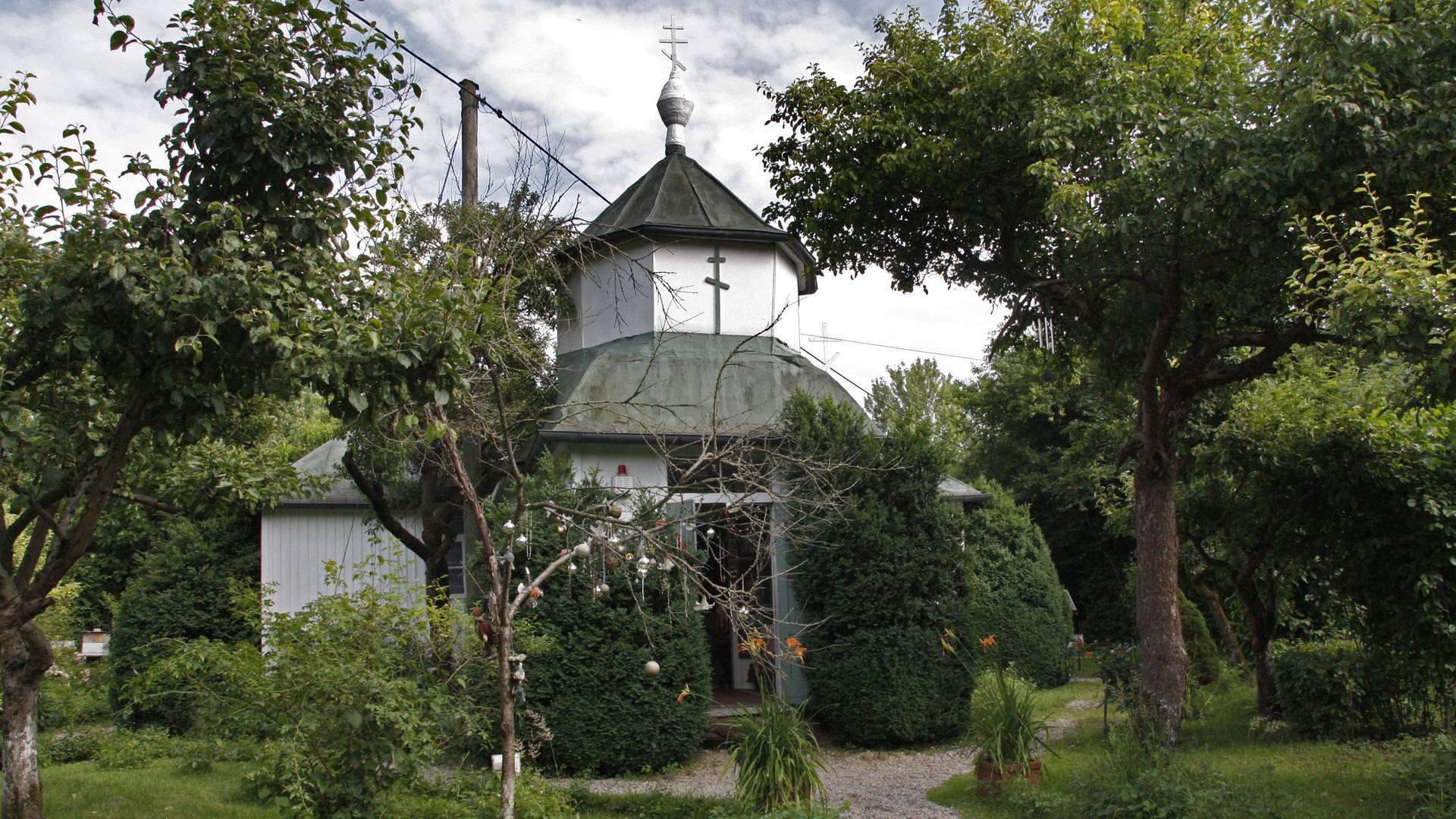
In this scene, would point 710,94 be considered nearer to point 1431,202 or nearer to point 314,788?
point 1431,202

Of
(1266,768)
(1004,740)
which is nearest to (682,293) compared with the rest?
(1004,740)

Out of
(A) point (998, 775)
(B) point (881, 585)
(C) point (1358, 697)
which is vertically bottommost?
(A) point (998, 775)

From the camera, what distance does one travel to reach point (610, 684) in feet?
30.9

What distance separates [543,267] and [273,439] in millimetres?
10390

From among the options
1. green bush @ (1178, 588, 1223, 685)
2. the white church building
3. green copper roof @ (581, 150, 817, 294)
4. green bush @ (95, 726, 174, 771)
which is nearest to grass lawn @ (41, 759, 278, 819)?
green bush @ (95, 726, 174, 771)

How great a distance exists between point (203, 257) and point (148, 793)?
575 centimetres

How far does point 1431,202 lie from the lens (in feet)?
22.9

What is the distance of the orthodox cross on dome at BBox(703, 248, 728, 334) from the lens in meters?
12.6

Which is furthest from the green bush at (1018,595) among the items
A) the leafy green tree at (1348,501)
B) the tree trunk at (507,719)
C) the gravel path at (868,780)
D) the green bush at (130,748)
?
the tree trunk at (507,719)

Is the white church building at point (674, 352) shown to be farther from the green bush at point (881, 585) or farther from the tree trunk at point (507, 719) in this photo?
the tree trunk at point (507, 719)

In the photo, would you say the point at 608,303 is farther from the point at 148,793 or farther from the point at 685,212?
the point at 148,793

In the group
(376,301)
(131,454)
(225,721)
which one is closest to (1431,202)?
(376,301)

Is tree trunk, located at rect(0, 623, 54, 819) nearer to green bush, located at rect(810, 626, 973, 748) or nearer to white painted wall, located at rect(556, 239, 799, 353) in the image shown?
green bush, located at rect(810, 626, 973, 748)

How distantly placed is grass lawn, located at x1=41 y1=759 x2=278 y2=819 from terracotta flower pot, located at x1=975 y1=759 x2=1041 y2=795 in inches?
209
